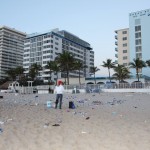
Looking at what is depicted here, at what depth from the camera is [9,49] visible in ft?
497

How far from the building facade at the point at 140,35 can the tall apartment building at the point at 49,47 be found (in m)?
44.0

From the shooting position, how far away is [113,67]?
269ft

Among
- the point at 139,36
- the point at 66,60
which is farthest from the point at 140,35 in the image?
the point at 66,60

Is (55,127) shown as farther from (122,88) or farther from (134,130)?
(122,88)

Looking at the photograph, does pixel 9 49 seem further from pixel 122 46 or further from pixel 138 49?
pixel 138 49

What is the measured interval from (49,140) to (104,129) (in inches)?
84.1

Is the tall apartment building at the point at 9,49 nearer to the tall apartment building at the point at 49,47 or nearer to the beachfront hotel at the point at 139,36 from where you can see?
the tall apartment building at the point at 49,47

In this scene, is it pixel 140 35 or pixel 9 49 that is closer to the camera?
pixel 140 35

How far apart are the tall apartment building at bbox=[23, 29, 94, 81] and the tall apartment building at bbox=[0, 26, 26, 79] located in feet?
57.8

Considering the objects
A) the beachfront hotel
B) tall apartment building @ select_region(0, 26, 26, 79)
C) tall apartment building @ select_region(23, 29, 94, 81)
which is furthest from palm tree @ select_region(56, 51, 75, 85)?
tall apartment building @ select_region(0, 26, 26, 79)

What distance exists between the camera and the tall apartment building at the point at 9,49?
14425 cm

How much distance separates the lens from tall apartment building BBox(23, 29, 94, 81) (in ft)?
393

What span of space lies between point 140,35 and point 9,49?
90.1 metres

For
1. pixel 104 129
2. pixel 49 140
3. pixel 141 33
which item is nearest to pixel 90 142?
pixel 49 140
